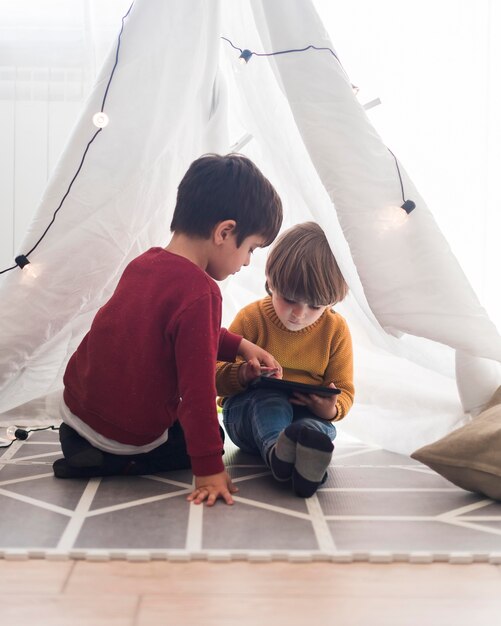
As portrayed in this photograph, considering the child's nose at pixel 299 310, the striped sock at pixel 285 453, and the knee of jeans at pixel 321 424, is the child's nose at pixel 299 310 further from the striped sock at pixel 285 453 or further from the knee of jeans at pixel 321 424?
the striped sock at pixel 285 453

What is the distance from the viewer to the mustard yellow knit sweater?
5.52 feet

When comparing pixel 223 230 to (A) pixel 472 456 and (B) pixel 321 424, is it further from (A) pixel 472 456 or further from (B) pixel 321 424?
(A) pixel 472 456

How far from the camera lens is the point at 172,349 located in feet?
4.40

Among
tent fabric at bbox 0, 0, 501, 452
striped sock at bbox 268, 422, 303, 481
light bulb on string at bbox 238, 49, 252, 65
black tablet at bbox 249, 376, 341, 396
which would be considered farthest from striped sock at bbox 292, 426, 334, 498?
light bulb on string at bbox 238, 49, 252, 65

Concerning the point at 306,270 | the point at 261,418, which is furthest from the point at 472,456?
the point at 306,270

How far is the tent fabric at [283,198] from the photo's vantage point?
4.80 ft

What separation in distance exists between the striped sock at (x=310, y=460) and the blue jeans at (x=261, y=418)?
0.16 meters

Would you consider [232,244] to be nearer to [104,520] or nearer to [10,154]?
[104,520]

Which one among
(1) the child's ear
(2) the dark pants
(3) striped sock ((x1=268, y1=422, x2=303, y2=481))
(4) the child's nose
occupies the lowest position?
(2) the dark pants

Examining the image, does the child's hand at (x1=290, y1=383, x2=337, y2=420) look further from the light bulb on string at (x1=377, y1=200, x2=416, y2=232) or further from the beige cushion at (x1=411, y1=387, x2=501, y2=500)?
the light bulb on string at (x1=377, y1=200, x2=416, y2=232)

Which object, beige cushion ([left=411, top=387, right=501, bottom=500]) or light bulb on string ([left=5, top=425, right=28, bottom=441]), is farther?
light bulb on string ([left=5, top=425, right=28, bottom=441])

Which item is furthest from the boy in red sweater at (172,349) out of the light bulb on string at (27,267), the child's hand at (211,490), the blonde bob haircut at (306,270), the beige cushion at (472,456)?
the beige cushion at (472,456)

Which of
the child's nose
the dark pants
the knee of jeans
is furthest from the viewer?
the child's nose

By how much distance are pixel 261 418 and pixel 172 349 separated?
0.28 meters
